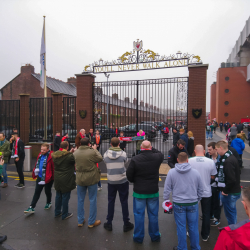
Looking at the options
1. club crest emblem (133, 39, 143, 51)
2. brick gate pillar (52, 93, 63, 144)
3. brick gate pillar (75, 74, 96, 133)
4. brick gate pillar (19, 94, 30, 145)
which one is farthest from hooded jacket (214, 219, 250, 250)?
brick gate pillar (19, 94, 30, 145)

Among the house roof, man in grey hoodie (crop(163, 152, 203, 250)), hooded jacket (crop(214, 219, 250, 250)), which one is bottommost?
man in grey hoodie (crop(163, 152, 203, 250))

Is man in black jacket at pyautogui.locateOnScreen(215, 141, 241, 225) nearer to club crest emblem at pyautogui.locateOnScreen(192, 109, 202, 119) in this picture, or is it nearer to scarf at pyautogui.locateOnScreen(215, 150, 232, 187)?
scarf at pyautogui.locateOnScreen(215, 150, 232, 187)

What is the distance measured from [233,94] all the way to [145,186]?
42.5 m

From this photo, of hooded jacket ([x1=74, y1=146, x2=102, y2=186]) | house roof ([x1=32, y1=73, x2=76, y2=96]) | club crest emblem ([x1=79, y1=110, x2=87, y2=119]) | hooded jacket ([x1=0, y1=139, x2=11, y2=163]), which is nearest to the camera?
hooded jacket ([x1=74, y1=146, x2=102, y2=186])

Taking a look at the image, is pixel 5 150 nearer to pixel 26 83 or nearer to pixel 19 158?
pixel 19 158

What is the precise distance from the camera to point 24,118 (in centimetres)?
1166

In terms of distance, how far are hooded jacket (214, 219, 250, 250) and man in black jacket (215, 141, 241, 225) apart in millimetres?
2168

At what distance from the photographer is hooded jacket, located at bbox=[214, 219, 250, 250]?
141 cm

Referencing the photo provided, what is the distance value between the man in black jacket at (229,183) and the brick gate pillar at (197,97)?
5626mm

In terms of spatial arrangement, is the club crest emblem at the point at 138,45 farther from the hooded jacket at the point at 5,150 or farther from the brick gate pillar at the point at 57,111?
the hooded jacket at the point at 5,150

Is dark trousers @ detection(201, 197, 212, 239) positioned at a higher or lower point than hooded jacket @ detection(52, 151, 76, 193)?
lower

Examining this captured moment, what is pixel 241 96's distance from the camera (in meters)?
39.2

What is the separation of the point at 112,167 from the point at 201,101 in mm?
6609

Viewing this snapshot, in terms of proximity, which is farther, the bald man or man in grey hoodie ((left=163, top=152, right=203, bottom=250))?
the bald man
